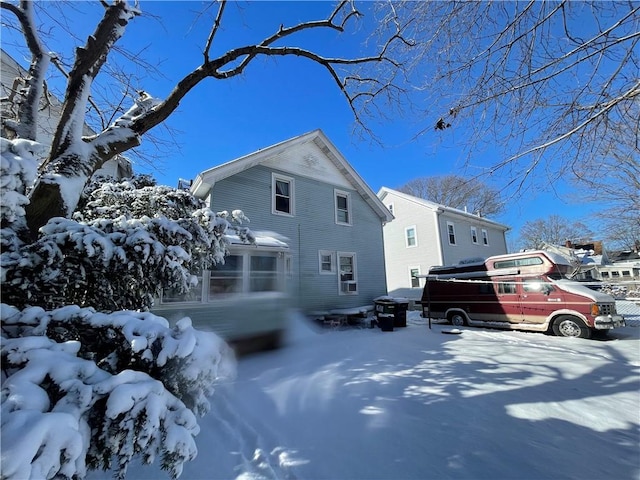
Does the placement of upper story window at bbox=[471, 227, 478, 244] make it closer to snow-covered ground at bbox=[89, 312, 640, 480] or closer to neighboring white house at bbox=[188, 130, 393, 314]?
neighboring white house at bbox=[188, 130, 393, 314]

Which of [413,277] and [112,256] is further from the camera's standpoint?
[413,277]

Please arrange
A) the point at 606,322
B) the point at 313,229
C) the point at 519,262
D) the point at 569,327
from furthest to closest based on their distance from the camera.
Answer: the point at 313,229, the point at 519,262, the point at 569,327, the point at 606,322

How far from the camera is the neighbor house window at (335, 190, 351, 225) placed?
520 inches

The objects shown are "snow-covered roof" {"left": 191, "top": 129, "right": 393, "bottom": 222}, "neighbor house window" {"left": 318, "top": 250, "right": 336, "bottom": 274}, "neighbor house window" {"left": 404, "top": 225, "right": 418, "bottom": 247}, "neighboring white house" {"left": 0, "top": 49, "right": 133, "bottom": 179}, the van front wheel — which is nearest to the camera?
the van front wheel

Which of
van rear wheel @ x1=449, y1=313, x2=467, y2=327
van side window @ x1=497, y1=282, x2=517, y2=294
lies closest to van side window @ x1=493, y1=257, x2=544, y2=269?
van side window @ x1=497, y1=282, x2=517, y2=294

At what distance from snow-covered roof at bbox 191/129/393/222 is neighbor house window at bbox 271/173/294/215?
33.6 inches

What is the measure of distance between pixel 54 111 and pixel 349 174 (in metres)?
11.1

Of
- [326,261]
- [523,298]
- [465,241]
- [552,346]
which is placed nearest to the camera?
[552,346]

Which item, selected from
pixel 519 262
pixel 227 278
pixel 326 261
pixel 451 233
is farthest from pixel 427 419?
pixel 451 233

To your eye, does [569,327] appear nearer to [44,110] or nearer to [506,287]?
[506,287]

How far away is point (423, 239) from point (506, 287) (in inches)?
336

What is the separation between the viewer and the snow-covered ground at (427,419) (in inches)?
103

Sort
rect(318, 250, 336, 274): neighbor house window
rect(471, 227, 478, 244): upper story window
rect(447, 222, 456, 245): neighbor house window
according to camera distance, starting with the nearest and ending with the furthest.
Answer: rect(318, 250, 336, 274): neighbor house window
rect(447, 222, 456, 245): neighbor house window
rect(471, 227, 478, 244): upper story window

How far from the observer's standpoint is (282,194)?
11547 millimetres
